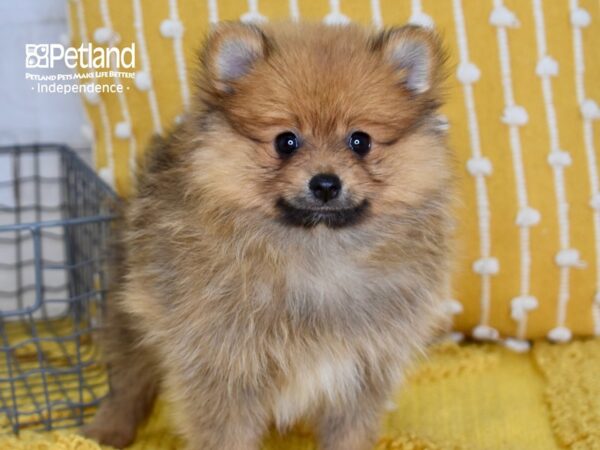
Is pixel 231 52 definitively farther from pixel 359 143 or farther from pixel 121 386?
pixel 121 386

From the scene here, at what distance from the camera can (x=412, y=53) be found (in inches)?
51.2

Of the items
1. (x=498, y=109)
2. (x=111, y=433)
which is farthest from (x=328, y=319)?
(x=498, y=109)

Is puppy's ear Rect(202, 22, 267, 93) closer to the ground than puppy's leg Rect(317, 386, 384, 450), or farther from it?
farther from it

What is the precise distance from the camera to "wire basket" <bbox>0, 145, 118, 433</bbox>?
1660mm

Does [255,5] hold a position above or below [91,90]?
above

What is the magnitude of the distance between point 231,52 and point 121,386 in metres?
0.76

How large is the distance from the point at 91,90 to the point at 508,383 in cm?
119

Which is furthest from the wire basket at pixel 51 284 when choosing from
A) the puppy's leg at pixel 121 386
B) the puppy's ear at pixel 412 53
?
the puppy's ear at pixel 412 53

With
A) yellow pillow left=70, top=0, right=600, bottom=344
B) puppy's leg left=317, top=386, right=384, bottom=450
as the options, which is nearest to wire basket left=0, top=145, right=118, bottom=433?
yellow pillow left=70, top=0, right=600, bottom=344

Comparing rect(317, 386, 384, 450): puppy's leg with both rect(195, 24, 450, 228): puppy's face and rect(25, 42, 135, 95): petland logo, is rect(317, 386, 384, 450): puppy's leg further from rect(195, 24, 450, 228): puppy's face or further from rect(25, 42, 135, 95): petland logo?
rect(25, 42, 135, 95): petland logo

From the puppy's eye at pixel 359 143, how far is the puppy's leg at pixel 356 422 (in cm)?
47

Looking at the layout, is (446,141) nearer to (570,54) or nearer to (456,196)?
(456,196)

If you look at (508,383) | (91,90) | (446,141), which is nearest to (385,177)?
(446,141)

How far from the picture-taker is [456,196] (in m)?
1.41
